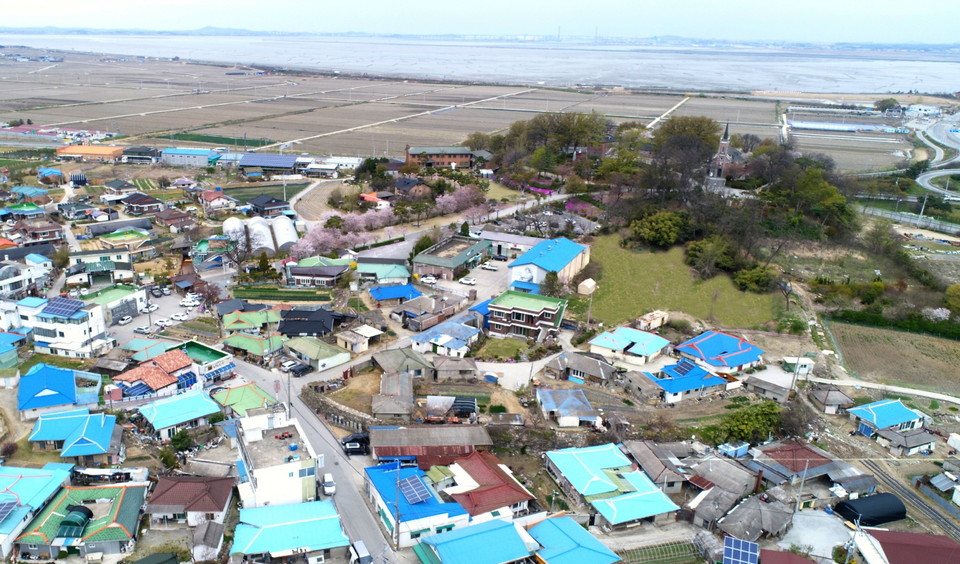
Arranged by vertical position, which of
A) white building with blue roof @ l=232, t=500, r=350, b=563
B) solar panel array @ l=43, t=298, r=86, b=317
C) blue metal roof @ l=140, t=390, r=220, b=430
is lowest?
white building with blue roof @ l=232, t=500, r=350, b=563

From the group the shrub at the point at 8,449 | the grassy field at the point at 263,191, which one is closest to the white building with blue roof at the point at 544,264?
the shrub at the point at 8,449

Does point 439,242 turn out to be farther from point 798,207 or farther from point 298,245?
point 798,207

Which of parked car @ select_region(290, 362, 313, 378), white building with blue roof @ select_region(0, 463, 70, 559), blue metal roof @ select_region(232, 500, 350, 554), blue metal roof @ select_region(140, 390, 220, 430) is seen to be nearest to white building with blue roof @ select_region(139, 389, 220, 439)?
blue metal roof @ select_region(140, 390, 220, 430)

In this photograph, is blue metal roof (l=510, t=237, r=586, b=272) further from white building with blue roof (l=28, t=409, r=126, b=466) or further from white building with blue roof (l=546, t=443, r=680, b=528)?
white building with blue roof (l=28, t=409, r=126, b=466)

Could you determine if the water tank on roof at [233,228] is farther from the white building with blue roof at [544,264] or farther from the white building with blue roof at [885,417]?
the white building with blue roof at [885,417]

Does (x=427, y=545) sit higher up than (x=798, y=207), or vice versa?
(x=798, y=207)

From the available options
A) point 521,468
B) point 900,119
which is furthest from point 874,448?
point 900,119

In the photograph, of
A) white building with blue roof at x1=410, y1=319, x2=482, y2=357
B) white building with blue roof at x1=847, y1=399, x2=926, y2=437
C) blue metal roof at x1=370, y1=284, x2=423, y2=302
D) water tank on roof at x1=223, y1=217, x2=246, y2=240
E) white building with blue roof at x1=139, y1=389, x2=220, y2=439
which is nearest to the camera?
white building with blue roof at x1=139, y1=389, x2=220, y2=439
